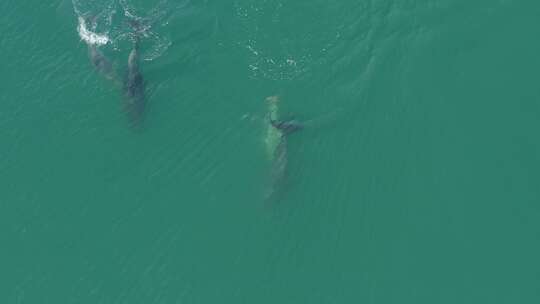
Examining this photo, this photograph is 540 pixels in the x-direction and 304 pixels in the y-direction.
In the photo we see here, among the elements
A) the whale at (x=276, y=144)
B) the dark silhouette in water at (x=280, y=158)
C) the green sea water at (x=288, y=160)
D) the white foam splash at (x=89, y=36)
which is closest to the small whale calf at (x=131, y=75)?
the white foam splash at (x=89, y=36)

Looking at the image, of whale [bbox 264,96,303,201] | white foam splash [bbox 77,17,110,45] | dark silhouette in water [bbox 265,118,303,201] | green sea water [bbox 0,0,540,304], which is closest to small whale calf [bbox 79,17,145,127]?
white foam splash [bbox 77,17,110,45]

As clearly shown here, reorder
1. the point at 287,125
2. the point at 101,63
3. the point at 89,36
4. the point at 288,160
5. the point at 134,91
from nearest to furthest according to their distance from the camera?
the point at 288,160
the point at 287,125
the point at 134,91
the point at 101,63
the point at 89,36

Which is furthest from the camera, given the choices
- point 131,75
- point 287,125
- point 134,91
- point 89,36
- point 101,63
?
point 89,36

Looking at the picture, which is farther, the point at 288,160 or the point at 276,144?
the point at 276,144

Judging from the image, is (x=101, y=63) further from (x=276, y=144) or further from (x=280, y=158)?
(x=280, y=158)

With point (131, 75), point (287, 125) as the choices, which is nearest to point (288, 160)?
point (287, 125)

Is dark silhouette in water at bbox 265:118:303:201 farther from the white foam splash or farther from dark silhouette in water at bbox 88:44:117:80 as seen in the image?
the white foam splash

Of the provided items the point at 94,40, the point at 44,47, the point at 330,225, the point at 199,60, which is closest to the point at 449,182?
the point at 330,225
